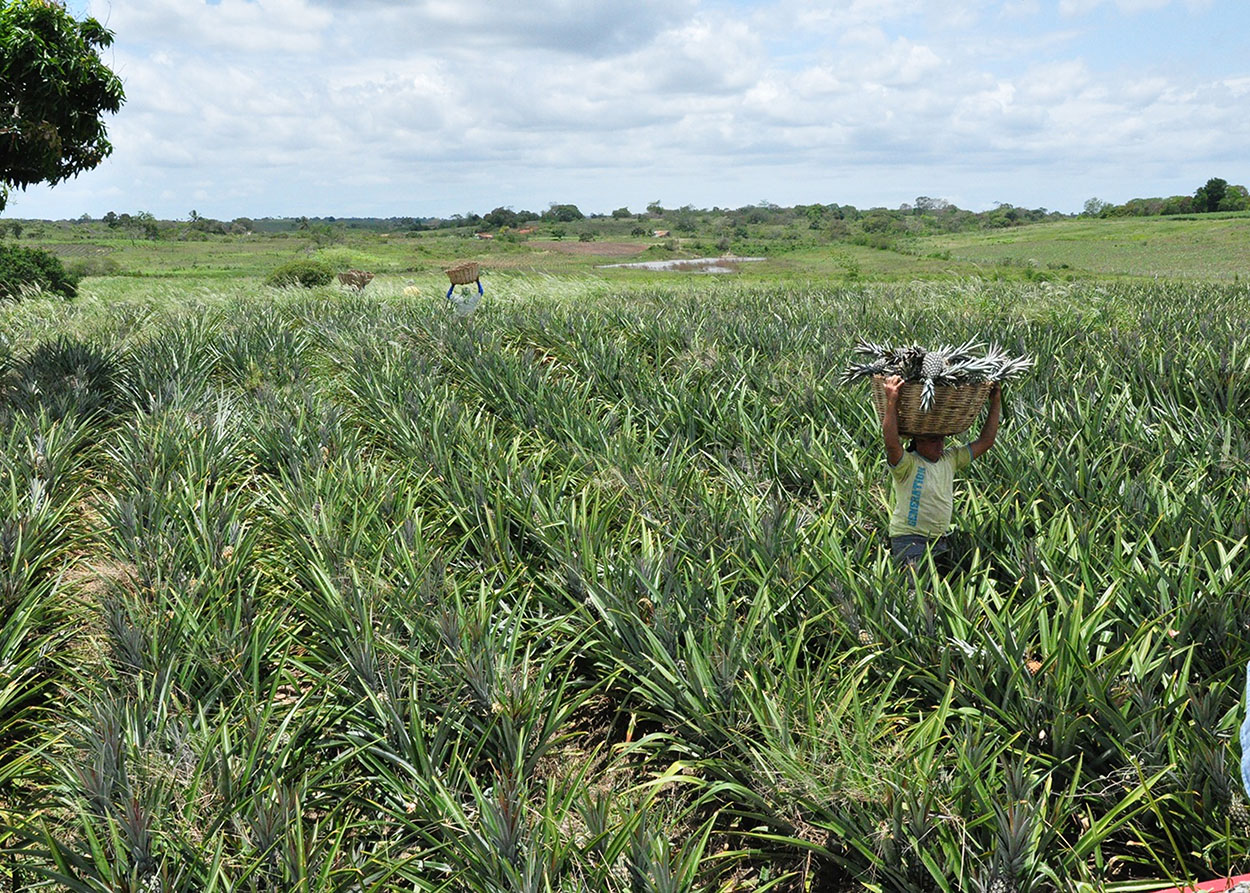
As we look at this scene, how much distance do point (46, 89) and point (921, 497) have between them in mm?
7767

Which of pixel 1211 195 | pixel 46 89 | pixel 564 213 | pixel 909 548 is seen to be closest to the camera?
pixel 909 548

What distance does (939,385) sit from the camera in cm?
386

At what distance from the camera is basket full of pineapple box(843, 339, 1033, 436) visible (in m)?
3.83

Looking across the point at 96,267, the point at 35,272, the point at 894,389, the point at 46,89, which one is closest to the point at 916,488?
the point at 894,389

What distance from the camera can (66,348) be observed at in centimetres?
909

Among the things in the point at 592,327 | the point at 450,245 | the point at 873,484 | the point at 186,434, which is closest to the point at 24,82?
the point at 186,434

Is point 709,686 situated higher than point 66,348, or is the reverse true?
point 66,348

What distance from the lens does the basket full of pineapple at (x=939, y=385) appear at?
12.6 ft

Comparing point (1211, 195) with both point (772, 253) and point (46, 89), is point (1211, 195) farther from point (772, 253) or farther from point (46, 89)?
point (46, 89)

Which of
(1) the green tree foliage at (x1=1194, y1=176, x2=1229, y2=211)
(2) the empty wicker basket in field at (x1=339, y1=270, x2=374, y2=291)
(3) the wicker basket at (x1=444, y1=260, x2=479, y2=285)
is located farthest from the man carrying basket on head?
(1) the green tree foliage at (x1=1194, y1=176, x2=1229, y2=211)

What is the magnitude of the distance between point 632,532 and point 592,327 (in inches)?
232

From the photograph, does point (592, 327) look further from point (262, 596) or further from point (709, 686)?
point (709, 686)

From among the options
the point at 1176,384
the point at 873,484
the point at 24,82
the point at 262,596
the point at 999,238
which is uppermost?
the point at 999,238

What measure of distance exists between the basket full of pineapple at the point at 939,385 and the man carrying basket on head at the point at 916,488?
56 mm
